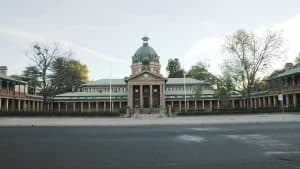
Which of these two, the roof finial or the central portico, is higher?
the roof finial

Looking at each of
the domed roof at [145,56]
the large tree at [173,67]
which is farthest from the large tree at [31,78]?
the large tree at [173,67]

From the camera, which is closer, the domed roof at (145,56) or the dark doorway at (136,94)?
the dark doorway at (136,94)

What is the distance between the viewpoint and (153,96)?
281 feet

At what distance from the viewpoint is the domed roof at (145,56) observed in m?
91.4

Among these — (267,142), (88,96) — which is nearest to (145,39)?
(88,96)

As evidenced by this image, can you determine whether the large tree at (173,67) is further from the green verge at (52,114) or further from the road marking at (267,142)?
the road marking at (267,142)

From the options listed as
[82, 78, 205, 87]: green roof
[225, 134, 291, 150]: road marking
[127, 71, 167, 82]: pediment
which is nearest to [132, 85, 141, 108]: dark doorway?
[127, 71, 167, 82]: pediment

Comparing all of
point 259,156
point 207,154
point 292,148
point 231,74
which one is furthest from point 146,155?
point 231,74

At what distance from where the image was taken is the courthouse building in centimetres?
7106

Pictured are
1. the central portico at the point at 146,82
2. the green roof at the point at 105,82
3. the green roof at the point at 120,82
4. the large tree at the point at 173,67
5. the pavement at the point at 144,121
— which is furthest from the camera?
the large tree at the point at 173,67

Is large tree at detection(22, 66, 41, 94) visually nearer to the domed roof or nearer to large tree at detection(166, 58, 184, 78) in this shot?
the domed roof

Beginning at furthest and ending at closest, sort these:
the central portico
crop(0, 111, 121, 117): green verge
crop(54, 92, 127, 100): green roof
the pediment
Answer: crop(54, 92, 127, 100): green roof
the central portico
the pediment
crop(0, 111, 121, 117): green verge

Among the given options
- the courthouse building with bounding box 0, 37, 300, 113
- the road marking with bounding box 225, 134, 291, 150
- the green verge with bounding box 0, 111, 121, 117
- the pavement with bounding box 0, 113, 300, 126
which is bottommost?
the pavement with bounding box 0, 113, 300, 126

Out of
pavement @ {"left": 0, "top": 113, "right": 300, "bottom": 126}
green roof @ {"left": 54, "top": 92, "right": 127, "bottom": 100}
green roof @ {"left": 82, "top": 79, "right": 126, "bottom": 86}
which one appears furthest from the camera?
green roof @ {"left": 82, "top": 79, "right": 126, "bottom": 86}
